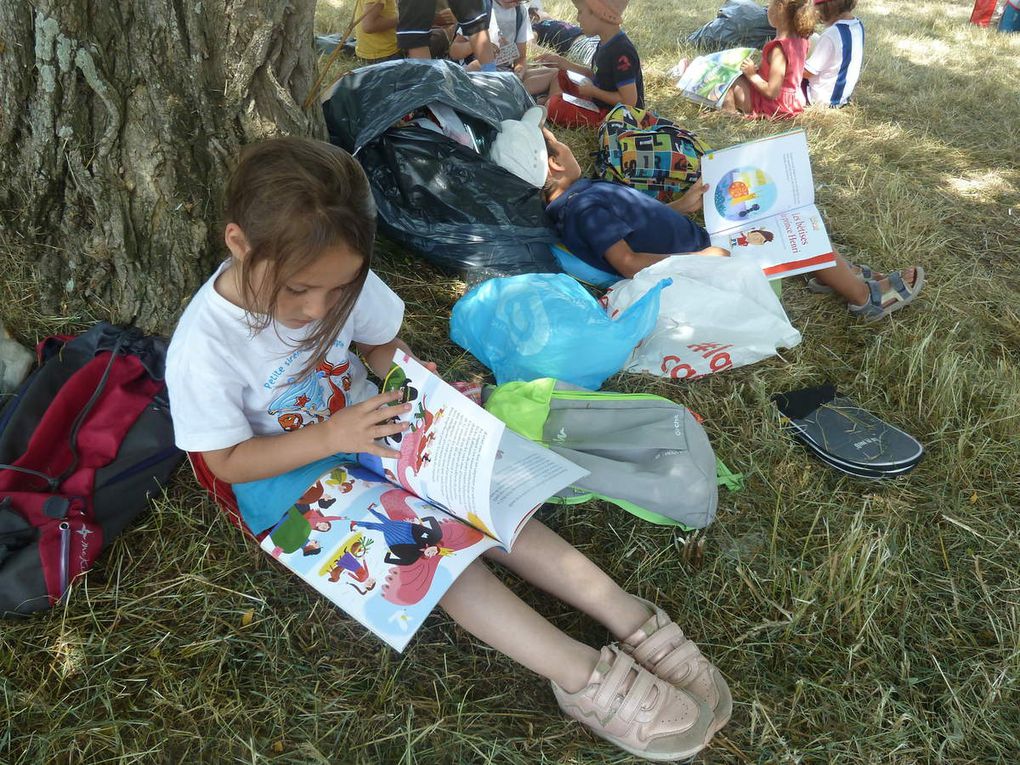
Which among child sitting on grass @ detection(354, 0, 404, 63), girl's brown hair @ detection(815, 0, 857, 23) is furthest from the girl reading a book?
girl's brown hair @ detection(815, 0, 857, 23)

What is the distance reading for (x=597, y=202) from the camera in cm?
253

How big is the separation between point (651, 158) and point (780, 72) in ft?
5.22

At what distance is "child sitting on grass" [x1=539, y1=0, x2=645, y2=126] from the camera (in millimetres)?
3559

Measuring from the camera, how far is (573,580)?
4.82 feet

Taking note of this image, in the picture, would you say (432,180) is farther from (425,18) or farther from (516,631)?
(425,18)

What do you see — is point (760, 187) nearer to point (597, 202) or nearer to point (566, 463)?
point (597, 202)

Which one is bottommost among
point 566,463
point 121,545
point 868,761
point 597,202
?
Answer: point 868,761

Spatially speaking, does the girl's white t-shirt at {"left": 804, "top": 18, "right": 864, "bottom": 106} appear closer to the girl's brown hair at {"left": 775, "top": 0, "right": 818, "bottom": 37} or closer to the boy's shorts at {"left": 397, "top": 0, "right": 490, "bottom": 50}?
the girl's brown hair at {"left": 775, "top": 0, "right": 818, "bottom": 37}

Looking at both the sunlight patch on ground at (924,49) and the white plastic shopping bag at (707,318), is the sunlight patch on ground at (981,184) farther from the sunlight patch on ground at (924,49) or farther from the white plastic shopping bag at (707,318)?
the sunlight patch on ground at (924,49)

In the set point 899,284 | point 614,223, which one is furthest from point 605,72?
point 899,284

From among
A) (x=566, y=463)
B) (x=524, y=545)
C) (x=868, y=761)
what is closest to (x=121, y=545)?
(x=524, y=545)

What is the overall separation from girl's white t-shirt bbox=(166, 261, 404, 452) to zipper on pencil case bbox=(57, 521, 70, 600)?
319mm

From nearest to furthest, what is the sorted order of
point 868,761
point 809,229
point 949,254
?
point 868,761 → point 809,229 → point 949,254

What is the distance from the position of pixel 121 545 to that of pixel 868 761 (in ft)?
5.29
